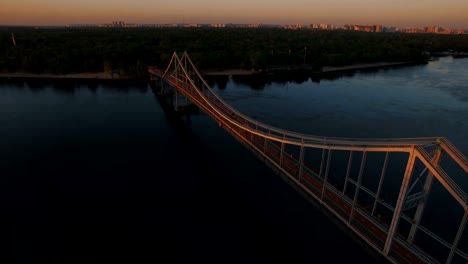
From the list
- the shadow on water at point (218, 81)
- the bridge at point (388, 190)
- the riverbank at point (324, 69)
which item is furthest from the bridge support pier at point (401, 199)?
the riverbank at point (324, 69)

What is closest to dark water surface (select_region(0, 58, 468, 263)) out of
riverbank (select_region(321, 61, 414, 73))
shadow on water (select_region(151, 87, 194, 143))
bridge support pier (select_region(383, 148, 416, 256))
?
shadow on water (select_region(151, 87, 194, 143))

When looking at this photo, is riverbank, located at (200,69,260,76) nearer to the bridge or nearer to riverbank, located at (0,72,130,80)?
riverbank, located at (0,72,130,80)

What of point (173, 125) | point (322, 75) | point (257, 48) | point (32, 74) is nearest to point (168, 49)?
point (257, 48)

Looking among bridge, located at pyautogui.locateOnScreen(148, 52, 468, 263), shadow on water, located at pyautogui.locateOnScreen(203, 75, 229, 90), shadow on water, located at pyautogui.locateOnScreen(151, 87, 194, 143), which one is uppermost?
bridge, located at pyautogui.locateOnScreen(148, 52, 468, 263)

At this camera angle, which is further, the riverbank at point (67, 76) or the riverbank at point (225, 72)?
the riverbank at point (225, 72)

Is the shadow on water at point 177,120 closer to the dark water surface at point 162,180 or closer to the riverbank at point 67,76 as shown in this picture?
the dark water surface at point 162,180

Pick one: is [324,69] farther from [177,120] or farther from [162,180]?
[162,180]
